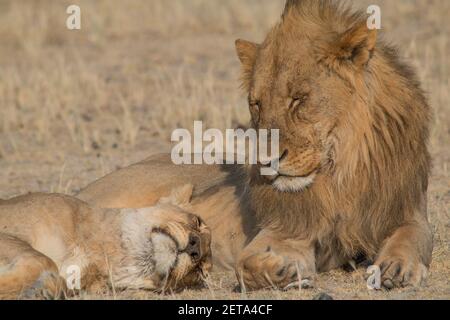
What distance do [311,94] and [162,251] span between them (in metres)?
1.04

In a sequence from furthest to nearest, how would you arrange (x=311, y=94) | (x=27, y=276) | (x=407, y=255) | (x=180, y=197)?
(x=180, y=197) → (x=407, y=255) → (x=311, y=94) → (x=27, y=276)

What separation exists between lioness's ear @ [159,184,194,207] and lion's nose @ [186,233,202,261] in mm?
605

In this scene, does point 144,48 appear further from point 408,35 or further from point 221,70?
point 408,35

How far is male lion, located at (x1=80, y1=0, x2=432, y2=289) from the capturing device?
5016 mm

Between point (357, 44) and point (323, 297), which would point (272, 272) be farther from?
point (357, 44)

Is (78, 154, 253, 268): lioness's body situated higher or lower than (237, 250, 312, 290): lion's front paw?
higher

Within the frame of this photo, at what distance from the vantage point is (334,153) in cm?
505

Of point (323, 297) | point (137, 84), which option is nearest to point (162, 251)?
point (323, 297)

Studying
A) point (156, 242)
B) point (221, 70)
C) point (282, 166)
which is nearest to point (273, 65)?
point (282, 166)

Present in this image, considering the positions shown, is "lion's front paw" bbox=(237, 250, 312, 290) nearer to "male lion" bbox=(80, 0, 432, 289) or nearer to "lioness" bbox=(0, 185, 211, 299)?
"male lion" bbox=(80, 0, 432, 289)

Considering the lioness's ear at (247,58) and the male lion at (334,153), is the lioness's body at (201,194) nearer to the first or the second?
the male lion at (334,153)

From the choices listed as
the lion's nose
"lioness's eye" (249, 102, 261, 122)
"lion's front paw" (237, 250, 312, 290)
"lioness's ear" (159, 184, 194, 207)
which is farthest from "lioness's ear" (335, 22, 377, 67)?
"lioness's ear" (159, 184, 194, 207)

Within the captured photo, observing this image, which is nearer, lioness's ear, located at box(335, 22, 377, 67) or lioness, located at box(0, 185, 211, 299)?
lioness's ear, located at box(335, 22, 377, 67)
